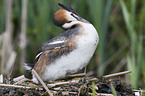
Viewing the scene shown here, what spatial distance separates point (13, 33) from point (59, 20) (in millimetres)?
2653

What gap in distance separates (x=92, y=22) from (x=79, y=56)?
199 centimetres

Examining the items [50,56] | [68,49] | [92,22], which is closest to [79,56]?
[68,49]

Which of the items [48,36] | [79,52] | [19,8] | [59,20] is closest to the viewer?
[79,52]

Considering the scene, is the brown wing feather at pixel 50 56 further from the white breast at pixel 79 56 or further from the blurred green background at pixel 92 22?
the blurred green background at pixel 92 22

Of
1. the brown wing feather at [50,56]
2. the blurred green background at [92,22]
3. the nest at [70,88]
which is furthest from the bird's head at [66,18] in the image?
the blurred green background at [92,22]

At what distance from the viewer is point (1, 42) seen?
3973mm

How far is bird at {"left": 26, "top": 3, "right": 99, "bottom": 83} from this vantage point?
6.13 feet

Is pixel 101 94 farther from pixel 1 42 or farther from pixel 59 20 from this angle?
pixel 1 42

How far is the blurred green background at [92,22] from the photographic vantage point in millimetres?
3611

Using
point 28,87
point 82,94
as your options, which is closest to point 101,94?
point 82,94

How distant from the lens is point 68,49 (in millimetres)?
1887

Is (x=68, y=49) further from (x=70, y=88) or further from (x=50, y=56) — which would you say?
(x=70, y=88)

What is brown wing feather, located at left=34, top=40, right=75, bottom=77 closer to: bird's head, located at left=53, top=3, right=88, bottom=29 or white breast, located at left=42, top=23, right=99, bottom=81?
white breast, located at left=42, top=23, right=99, bottom=81

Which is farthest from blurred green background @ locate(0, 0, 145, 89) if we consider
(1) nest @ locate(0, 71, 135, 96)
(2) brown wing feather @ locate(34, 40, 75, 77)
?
(2) brown wing feather @ locate(34, 40, 75, 77)
